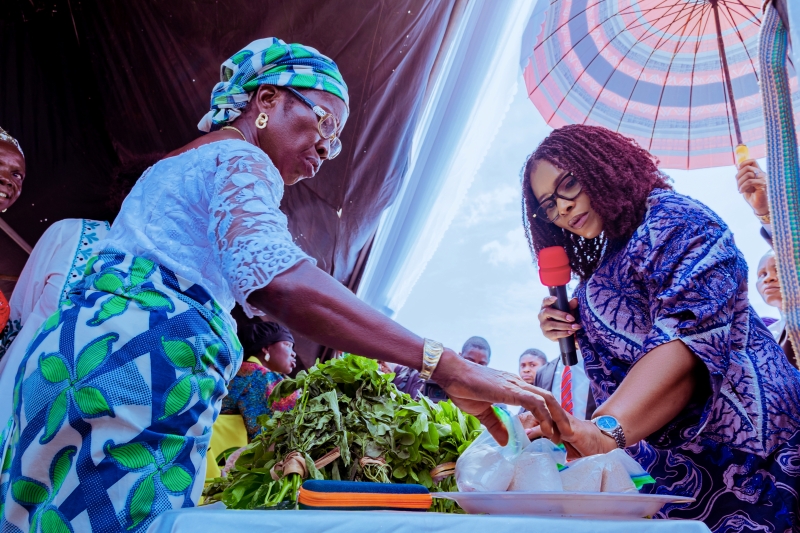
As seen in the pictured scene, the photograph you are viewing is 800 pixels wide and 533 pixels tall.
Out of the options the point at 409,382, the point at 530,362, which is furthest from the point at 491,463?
the point at 530,362

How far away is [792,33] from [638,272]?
80cm

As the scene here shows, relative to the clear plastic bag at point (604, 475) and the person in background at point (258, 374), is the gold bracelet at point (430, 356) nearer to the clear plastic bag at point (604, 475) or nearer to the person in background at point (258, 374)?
the clear plastic bag at point (604, 475)

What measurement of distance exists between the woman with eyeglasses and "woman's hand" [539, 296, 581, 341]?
0.22 feet

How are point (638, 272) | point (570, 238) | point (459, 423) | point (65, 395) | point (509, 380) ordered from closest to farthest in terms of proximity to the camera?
point (65, 395), point (509, 380), point (638, 272), point (459, 423), point (570, 238)

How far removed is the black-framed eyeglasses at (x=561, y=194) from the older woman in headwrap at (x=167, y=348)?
859mm

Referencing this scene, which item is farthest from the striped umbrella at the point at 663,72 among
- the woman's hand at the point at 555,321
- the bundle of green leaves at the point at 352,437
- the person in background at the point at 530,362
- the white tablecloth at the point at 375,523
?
the person in background at the point at 530,362

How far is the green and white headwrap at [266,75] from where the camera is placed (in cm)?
158

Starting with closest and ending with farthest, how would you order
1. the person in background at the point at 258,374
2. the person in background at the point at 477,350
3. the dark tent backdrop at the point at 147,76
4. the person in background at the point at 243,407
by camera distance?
the dark tent backdrop at the point at 147,76
the person in background at the point at 243,407
the person in background at the point at 258,374
the person in background at the point at 477,350

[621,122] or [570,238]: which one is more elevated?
[621,122]

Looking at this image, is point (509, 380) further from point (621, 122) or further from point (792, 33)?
point (621, 122)

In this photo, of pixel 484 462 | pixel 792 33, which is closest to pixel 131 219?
pixel 484 462

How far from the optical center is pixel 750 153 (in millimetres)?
2629

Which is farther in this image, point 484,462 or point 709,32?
point 709,32

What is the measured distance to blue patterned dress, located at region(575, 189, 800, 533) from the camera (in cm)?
131
